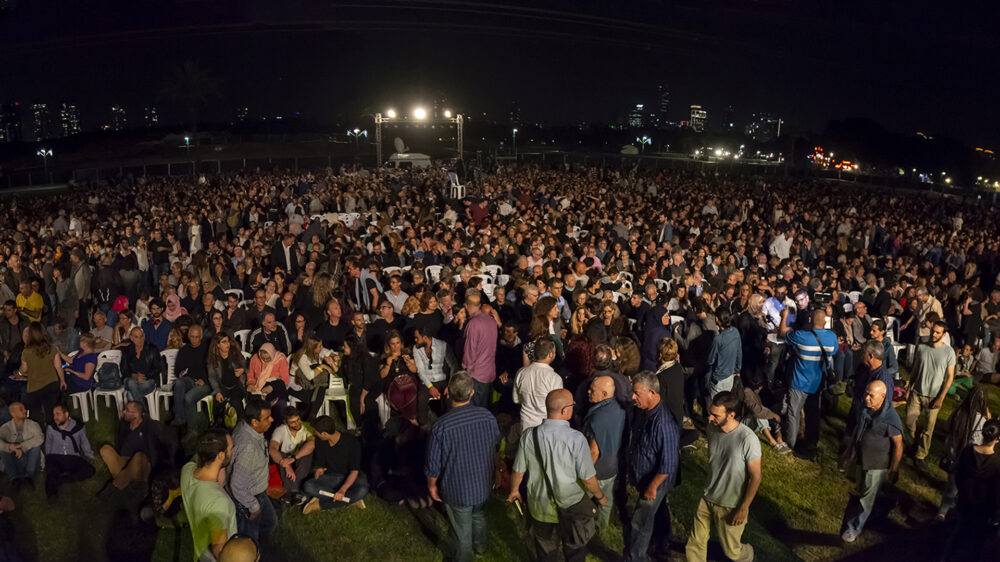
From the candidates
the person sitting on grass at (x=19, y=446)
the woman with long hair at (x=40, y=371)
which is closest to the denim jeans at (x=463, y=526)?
the person sitting on grass at (x=19, y=446)

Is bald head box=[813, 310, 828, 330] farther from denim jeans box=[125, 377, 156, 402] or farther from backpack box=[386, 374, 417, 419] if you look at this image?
denim jeans box=[125, 377, 156, 402]

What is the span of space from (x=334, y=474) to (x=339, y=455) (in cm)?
19

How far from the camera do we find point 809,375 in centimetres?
638

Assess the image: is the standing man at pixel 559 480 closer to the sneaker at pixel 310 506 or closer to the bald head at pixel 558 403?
the bald head at pixel 558 403

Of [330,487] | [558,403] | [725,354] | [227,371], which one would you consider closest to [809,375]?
[725,354]

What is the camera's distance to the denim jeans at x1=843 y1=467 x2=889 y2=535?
4941mm

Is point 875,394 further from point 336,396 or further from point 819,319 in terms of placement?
point 336,396

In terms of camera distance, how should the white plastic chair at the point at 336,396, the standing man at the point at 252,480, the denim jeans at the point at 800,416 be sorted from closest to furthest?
the standing man at the point at 252,480 → the denim jeans at the point at 800,416 → the white plastic chair at the point at 336,396

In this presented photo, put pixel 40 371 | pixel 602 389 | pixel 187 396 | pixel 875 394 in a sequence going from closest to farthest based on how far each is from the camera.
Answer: pixel 602 389
pixel 875 394
pixel 40 371
pixel 187 396

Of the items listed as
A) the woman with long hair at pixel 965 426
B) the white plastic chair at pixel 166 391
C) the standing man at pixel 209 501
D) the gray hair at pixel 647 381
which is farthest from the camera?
the white plastic chair at pixel 166 391

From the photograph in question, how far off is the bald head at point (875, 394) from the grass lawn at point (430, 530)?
126 centimetres

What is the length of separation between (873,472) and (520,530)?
2.72 metres

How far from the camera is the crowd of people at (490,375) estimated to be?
4410 mm

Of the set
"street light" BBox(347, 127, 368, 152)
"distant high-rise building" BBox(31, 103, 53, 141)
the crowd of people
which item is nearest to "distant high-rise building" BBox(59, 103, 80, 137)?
"distant high-rise building" BBox(31, 103, 53, 141)
